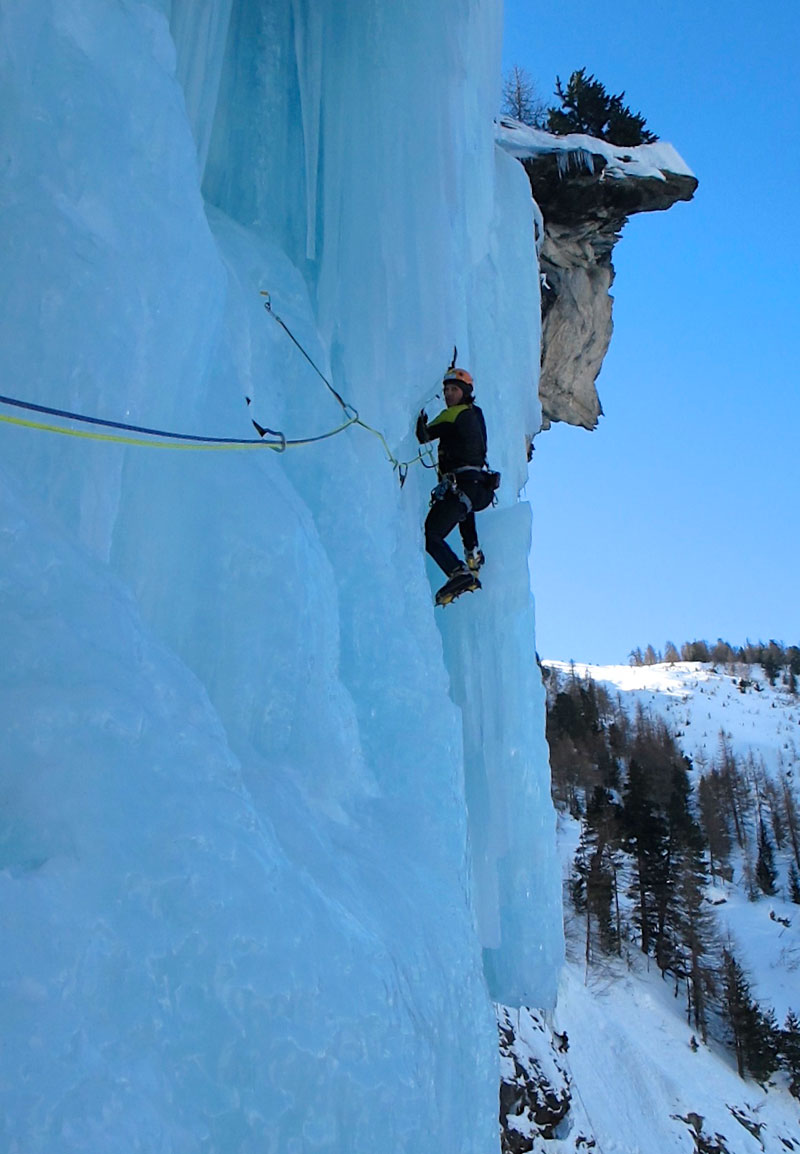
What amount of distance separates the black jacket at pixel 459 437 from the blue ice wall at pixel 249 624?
0.26 m

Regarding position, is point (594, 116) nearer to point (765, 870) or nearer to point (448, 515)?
point (448, 515)

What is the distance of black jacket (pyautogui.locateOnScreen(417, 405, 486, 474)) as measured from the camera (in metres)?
4.41

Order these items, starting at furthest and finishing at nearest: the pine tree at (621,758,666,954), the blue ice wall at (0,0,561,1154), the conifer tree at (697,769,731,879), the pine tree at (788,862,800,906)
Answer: the conifer tree at (697,769,731,879) → the pine tree at (788,862,800,906) → the pine tree at (621,758,666,954) → the blue ice wall at (0,0,561,1154)

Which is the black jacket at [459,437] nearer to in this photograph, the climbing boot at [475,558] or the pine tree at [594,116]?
the climbing boot at [475,558]

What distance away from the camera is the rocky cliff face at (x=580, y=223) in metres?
10.7

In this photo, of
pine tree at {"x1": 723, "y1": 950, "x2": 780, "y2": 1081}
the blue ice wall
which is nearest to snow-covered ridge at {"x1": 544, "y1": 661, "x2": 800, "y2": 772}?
pine tree at {"x1": 723, "y1": 950, "x2": 780, "y2": 1081}

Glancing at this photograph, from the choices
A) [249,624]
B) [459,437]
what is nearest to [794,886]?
[459,437]

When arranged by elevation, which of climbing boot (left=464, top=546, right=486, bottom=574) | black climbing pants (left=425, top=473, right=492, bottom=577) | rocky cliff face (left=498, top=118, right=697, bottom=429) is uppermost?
rocky cliff face (left=498, top=118, right=697, bottom=429)

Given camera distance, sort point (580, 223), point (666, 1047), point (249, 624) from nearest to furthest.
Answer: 1. point (249, 624)
2. point (580, 223)
3. point (666, 1047)

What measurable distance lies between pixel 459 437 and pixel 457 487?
0.26 m

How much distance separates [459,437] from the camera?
4.44 meters

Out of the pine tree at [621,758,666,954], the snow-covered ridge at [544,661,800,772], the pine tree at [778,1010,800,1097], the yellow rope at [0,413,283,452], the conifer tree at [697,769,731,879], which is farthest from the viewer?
the snow-covered ridge at [544,661,800,772]

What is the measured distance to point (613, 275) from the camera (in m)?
12.7

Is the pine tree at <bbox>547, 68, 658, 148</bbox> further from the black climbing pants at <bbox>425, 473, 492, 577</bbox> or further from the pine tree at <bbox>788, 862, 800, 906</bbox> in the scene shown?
the pine tree at <bbox>788, 862, 800, 906</bbox>
